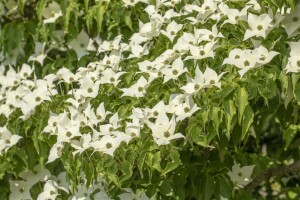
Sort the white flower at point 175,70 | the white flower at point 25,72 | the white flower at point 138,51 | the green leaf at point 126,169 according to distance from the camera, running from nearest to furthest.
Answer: the green leaf at point 126,169 → the white flower at point 175,70 → the white flower at point 138,51 → the white flower at point 25,72

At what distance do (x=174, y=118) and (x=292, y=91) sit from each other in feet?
1.26

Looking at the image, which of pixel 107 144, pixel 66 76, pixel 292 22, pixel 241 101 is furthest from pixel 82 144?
pixel 292 22

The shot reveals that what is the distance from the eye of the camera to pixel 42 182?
2877 mm

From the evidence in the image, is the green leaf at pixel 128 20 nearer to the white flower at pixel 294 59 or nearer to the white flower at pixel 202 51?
the white flower at pixel 202 51

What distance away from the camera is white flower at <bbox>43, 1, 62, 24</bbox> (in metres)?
3.08

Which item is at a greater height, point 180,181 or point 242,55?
point 242,55

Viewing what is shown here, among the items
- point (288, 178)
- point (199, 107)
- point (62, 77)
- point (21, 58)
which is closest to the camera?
point (199, 107)

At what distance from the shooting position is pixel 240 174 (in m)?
2.80

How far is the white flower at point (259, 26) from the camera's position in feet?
7.51

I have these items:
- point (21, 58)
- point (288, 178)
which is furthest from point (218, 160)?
point (21, 58)

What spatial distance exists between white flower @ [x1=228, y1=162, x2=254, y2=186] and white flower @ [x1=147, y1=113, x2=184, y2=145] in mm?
669

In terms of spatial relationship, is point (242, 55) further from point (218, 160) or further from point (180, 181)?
point (218, 160)

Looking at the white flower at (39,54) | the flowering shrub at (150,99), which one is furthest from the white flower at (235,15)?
the white flower at (39,54)

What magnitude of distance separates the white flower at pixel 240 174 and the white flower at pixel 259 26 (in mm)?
689
